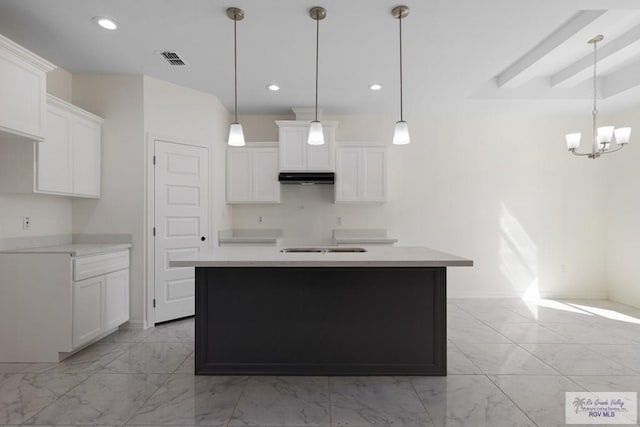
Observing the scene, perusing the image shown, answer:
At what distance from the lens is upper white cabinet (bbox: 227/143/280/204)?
15.1ft

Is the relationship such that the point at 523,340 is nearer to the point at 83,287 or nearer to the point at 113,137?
the point at 83,287

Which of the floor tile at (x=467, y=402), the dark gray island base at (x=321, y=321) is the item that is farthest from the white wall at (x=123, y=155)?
the floor tile at (x=467, y=402)

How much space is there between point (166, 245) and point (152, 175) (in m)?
0.80

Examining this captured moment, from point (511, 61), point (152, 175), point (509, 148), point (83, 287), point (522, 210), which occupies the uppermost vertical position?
point (511, 61)

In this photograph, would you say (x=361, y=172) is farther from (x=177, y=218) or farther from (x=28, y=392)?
(x=28, y=392)

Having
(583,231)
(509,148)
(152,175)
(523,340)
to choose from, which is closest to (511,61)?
(509,148)

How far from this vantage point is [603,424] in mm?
1952

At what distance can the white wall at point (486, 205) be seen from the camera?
4.92m

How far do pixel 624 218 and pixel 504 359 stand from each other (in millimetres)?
3447

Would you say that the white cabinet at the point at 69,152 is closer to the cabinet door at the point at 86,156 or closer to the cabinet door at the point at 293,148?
the cabinet door at the point at 86,156

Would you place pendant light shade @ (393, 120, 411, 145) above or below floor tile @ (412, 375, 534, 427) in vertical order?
above

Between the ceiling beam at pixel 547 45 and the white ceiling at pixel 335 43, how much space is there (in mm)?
35

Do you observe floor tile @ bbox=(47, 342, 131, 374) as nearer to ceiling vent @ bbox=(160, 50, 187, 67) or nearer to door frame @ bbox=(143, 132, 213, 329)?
door frame @ bbox=(143, 132, 213, 329)

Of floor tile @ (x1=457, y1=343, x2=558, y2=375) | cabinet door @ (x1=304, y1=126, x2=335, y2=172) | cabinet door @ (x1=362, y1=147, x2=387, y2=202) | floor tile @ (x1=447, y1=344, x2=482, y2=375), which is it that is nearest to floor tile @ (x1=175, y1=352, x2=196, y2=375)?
floor tile @ (x1=447, y1=344, x2=482, y2=375)
